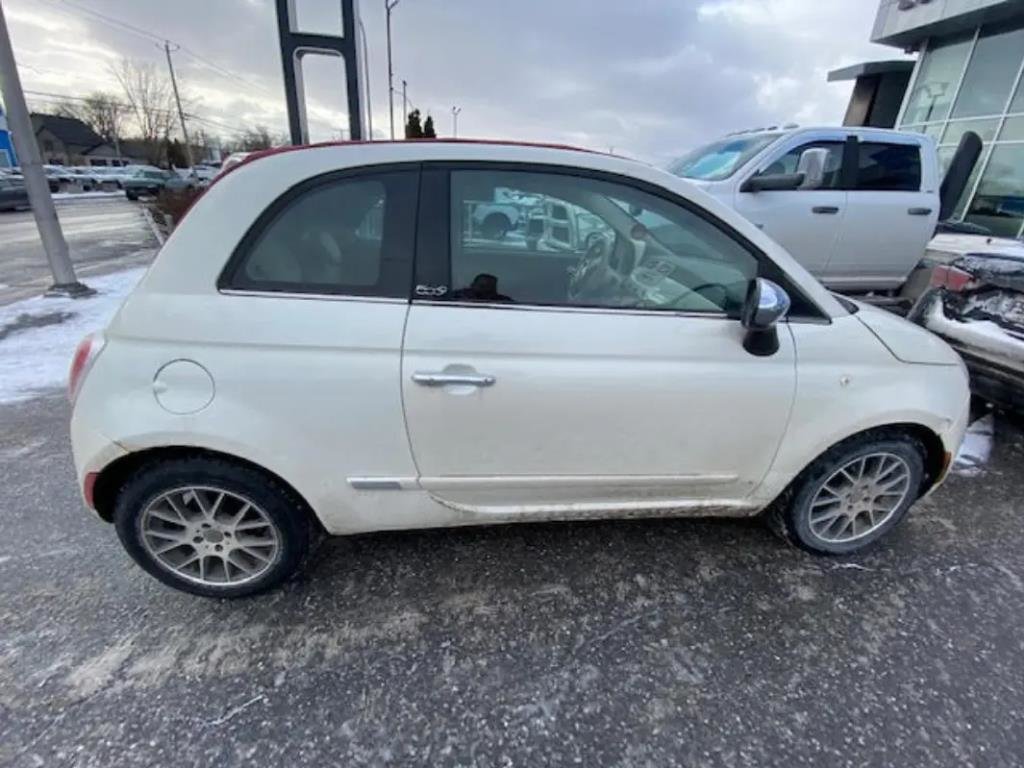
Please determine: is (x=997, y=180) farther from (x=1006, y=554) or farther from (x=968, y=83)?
(x=1006, y=554)

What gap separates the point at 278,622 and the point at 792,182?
17.6ft

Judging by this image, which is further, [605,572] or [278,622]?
[605,572]

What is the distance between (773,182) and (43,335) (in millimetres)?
7302

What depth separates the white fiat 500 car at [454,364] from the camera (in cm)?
180

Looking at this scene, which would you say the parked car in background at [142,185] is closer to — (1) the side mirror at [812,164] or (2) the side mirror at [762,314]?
(1) the side mirror at [812,164]

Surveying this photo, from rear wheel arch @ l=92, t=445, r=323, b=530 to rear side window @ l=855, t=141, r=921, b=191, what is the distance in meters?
6.29

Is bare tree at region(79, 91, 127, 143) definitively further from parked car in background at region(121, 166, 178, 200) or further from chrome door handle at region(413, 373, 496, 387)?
chrome door handle at region(413, 373, 496, 387)

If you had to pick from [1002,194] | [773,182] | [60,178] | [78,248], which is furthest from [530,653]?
[60,178]

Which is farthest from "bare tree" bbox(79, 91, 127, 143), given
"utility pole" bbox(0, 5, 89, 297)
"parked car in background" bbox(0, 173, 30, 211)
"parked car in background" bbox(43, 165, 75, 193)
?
"utility pole" bbox(0, 5, 89, 297)

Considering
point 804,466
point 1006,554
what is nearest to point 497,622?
point 804,466

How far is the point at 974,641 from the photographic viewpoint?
205cm

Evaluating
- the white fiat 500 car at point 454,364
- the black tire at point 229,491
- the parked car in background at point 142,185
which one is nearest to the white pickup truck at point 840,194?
the white fiat 500 car at point 454,364

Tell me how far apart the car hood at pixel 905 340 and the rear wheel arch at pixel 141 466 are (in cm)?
238

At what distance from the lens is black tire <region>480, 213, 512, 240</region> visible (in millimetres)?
2018
